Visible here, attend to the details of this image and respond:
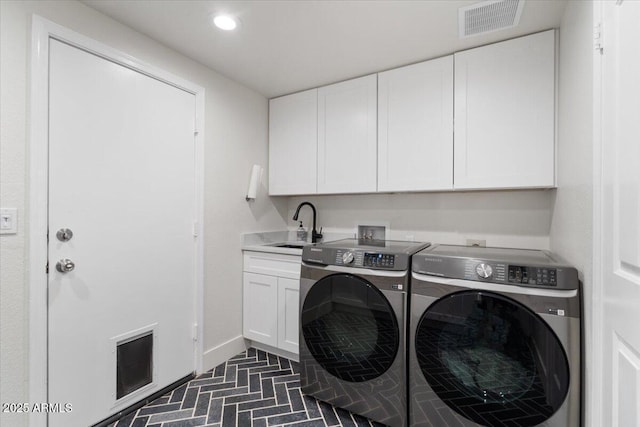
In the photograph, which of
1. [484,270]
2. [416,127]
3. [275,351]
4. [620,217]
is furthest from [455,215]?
[275,351]

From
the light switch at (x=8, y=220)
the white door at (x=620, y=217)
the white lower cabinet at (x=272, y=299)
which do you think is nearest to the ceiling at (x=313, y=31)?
the white door at (x=620, y=217)

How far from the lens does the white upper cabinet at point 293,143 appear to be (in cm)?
254

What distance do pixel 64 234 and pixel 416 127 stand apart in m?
2.22

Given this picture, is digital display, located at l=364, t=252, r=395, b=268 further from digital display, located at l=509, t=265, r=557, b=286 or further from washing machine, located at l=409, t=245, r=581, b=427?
digital display, located at l=509, t=265, r=557, b=286

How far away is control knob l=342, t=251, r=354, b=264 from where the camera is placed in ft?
5.60

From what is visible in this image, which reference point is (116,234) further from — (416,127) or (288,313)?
(416,127)

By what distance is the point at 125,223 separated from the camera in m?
1.71

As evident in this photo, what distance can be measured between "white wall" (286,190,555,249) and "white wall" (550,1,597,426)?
13.0 inches

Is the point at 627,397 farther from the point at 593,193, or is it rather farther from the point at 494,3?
the point at 494,3

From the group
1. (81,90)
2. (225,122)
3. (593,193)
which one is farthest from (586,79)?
(81,90)

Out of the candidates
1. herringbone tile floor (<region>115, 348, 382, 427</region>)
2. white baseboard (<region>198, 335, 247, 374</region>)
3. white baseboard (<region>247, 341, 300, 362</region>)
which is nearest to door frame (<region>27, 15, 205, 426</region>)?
herringbone tile floor (<region>115, 348, 382, 427</region>)

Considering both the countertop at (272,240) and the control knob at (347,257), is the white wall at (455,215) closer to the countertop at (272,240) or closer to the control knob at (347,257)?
the countertop at (272,240)

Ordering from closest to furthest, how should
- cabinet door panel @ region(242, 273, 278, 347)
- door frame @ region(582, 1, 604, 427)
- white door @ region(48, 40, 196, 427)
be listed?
door frame @ region(582, 1, 604, 427)
white door @ region(48, 40, 196, 427)
cabinet door panel @ region(242, 273, 278, 347)

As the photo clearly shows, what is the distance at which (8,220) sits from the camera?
1300mm
